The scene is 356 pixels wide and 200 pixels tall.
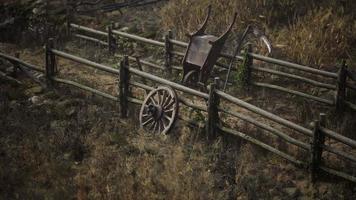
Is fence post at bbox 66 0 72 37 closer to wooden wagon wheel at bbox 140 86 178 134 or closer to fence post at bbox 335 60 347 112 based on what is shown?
wooden wagon wheel at bbox 140 86 178 134

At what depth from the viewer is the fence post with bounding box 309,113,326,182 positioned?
21.0 ft

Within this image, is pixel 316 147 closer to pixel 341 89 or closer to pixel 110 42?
pixel 341 89

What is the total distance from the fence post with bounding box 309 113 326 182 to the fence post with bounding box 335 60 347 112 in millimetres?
2197

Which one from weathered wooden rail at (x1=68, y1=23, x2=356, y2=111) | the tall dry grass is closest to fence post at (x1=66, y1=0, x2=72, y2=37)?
weathered wooden rail at (x1=68, y1=23, x2=356, y2=111)

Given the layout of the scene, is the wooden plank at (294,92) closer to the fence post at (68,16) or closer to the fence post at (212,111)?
the fence post at (212,111)

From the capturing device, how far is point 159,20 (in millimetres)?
13180

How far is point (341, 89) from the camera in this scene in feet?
27.6

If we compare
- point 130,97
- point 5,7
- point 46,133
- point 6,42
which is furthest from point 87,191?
point 5,7

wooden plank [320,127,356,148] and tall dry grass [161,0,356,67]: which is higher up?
tall dry grass [161,0,356,67]

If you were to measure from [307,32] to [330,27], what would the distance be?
556 millimetres

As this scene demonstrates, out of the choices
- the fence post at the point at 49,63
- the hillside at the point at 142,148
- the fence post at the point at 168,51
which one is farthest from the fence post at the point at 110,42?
the fence post at the point at 49,63

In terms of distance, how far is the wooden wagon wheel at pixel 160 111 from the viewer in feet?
25.9

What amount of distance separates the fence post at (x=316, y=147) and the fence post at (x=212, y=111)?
5.56 feet

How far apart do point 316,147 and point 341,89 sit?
7.64ft
